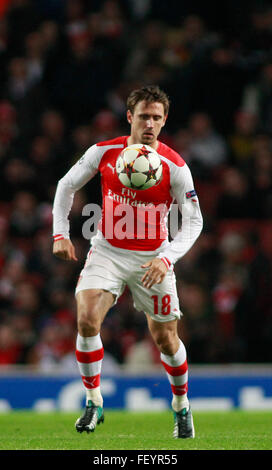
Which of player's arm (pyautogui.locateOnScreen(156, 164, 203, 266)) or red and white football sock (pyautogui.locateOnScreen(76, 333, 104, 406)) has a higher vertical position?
player's arm (pyautogui.locateOnScreen(156, 164, 203, 266))

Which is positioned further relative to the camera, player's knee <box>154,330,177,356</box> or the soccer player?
player's knee <box>154,330,177,356</box>

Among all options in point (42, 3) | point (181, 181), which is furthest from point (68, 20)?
point (181, 181)

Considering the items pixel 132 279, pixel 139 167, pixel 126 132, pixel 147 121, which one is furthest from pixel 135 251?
pixel 126 132

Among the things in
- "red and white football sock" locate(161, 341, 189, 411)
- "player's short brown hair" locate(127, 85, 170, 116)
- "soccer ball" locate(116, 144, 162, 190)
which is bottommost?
"red and white football sock" locate(161, 341, 189, 411)

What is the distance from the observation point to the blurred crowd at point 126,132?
11.5m

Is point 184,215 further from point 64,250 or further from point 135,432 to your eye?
point 135,432

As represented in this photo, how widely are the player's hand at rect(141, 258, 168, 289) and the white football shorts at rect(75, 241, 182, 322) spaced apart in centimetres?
34

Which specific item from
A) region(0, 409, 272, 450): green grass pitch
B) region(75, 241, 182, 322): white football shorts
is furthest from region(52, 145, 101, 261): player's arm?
region(0, 409, 272, 450): green grass pitch

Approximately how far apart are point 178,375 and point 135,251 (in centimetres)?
96

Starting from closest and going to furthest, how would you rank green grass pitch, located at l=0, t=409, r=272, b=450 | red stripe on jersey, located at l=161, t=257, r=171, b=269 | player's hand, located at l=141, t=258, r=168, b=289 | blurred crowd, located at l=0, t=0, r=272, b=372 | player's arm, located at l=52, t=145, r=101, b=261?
1. green grass pitch, located at l=0, t=409, r=272, b=450
2. player's hand, located at l=141, t=258, r=168, b=289
3. red stripe on jersey, located at l=161, t=257, r=171, b=269
4. player's arm, located at l=52, t=145, r=101, b=261
5. blurred crowd, located at l=0, t=0, r=272, b=372

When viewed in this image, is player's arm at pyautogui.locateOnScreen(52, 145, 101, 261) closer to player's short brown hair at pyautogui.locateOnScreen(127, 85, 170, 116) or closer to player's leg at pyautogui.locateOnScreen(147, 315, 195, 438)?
player's short brown hair at pyautogui.locateOnScreen(127, 85, 170, 116)

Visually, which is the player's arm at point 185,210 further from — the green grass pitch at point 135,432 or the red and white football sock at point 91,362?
the green grass pitch at point 135,432

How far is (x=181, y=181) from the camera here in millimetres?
6668

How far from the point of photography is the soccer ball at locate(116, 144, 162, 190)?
651 centimetres
